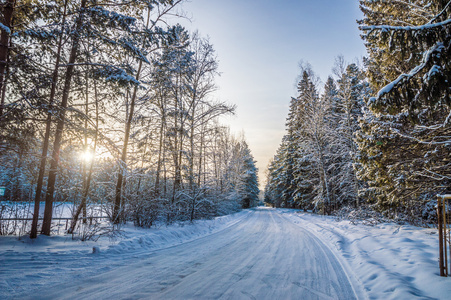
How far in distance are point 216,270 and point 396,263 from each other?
4.28m

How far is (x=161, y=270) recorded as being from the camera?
4.56m

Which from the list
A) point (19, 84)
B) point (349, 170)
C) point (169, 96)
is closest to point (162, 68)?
point (169, 96)

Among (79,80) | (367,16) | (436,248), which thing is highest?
(367,16)

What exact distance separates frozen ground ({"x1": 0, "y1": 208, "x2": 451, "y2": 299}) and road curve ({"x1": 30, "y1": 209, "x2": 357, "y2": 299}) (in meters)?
0.02

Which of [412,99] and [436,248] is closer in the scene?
[412,99]

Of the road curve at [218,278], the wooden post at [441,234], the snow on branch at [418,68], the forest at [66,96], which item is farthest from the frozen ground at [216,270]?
the snow on branch at [418,68]

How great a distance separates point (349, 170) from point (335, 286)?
15.4 m

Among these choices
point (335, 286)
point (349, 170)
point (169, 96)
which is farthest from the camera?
point (349, 170)

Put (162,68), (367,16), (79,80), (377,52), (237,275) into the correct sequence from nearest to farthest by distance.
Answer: (237,275)
(79,80)
(377,52)
(367,16)
(162,68)

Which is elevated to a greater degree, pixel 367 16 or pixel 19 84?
pixel 367 16

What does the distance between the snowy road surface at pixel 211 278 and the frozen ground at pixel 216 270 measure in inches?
0.7

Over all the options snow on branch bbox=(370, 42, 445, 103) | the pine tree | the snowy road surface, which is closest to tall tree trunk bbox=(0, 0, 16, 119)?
the snowy road surface

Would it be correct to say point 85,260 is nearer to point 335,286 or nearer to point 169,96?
point 335,286

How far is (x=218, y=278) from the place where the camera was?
165 inches
